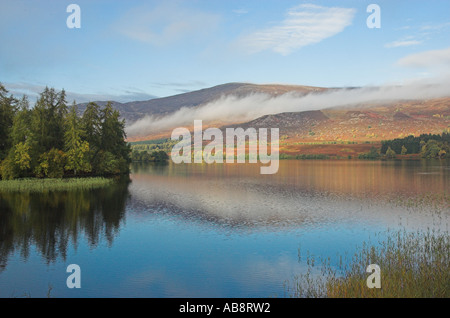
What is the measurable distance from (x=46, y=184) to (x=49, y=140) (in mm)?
12205

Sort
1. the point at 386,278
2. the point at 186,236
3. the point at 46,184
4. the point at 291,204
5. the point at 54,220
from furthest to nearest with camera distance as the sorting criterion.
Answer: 1. the point at 46,184
2. the point at 291,204
3. the point at 54,220
4. the point at 186,236
5. the point at 386,278

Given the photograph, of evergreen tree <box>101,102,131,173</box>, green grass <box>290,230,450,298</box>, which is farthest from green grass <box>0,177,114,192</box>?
green grass <box>290,230,450,298</box>

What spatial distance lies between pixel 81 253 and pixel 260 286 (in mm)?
13945

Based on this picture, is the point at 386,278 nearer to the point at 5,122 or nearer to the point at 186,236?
the point at 186,236

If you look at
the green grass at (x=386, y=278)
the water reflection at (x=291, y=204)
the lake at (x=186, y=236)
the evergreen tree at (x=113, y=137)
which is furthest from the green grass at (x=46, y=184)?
the green grass at (x=386, y=278)

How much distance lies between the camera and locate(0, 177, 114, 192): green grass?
63625mm

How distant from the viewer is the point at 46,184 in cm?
6744

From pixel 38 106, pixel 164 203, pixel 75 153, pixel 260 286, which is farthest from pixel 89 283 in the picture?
pixel 38 106

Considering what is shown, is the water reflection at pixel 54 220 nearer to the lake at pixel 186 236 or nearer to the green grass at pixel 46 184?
the lake at pixel 186 236

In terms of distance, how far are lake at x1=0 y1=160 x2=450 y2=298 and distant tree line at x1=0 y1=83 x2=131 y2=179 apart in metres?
16.5

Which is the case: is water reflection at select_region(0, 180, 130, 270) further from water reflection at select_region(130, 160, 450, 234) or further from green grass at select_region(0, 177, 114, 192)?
green grass at select_region(0, 177, 114, 192)

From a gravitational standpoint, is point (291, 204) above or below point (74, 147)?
below

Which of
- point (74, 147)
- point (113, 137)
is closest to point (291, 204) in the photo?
point (74, 147)
